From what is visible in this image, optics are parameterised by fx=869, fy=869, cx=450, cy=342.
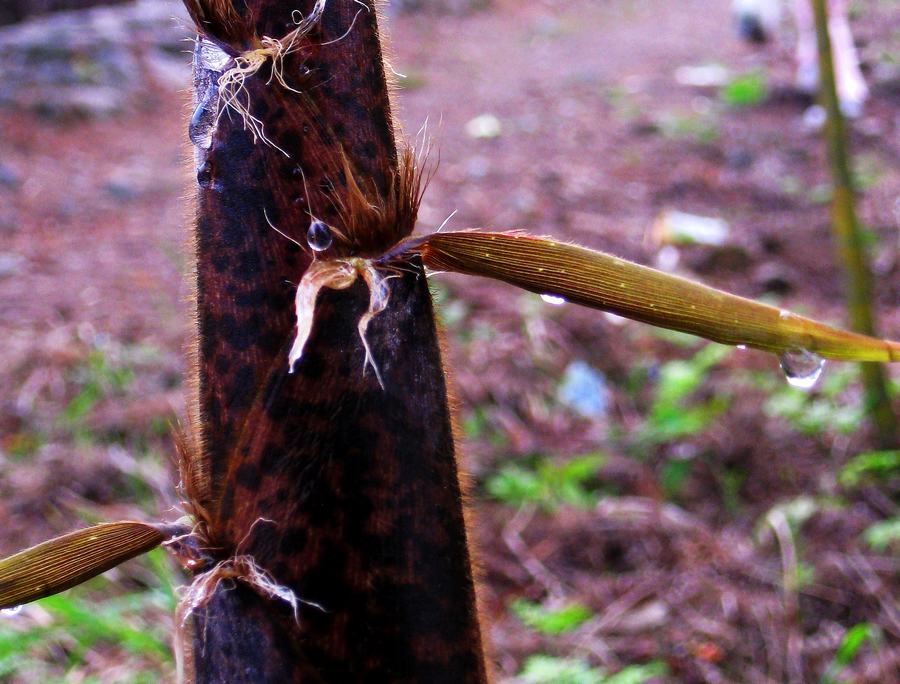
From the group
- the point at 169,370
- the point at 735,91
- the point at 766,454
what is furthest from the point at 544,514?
the point at 735,91

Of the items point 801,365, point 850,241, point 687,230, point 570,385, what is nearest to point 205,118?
point 801,365

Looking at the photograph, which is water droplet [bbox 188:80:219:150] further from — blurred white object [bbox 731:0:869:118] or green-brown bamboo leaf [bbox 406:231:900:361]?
blurred white object [bbox 731:0:869:118]

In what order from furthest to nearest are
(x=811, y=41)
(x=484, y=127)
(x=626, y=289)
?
1. (x=811, y=41)
2. (x=484, y=127)
3. (x=626, y=289)

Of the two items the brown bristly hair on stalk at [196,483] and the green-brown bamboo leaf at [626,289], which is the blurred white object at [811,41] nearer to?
the green-brown bamboo leaf at [626,289]

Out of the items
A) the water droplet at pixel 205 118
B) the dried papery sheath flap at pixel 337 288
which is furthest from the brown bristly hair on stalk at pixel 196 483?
the water droplet at pixel 205 118

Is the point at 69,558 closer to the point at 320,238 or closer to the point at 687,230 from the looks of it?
the point at 320,238

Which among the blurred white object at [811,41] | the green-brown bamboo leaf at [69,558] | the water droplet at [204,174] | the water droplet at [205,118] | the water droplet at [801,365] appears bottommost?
the blurred white object at [811,41]

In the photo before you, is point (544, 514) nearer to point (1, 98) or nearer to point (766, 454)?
point (766, 454)
